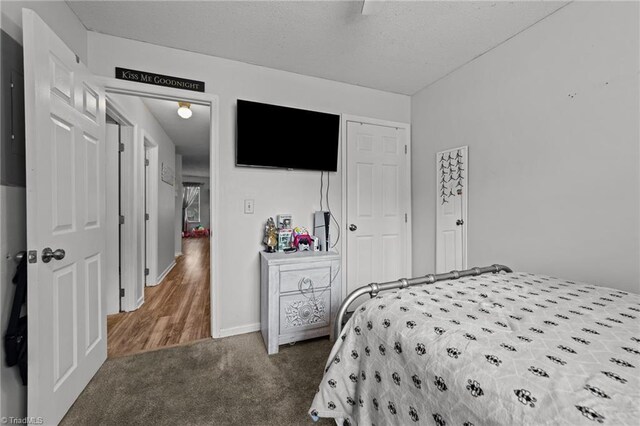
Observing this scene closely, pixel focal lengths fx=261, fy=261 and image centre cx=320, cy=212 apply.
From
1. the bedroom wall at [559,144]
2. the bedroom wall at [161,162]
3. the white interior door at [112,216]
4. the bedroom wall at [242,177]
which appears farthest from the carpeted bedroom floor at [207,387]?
the bedroom wall at [161,162]

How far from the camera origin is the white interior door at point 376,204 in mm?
2795

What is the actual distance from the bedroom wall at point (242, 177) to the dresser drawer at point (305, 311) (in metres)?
0.47

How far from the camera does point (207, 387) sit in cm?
167

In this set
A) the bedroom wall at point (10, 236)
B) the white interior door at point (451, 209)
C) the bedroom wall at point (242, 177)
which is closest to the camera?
the bedroom wall at point (10, 236)

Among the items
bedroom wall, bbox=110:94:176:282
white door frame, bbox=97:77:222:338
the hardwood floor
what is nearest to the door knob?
white door frame, bbox=97:77:222:338

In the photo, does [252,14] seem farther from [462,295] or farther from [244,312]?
[244,312]

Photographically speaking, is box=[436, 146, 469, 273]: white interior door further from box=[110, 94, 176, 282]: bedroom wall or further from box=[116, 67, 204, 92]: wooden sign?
box=[110, 94, 176, 282]: bedroom wall

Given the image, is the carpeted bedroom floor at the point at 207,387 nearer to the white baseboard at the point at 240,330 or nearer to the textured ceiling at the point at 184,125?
the white baseboard at the point at 240,330

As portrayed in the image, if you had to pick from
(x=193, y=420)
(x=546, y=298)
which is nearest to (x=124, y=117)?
(x=193, y=420)

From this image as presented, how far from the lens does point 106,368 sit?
185 centimetres

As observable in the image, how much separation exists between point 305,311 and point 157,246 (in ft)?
9.00

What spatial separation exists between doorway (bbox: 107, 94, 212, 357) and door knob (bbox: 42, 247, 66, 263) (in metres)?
1.03

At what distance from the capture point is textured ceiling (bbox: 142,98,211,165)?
3.37 meters

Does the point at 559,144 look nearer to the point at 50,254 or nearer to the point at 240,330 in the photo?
the point at 240,330
